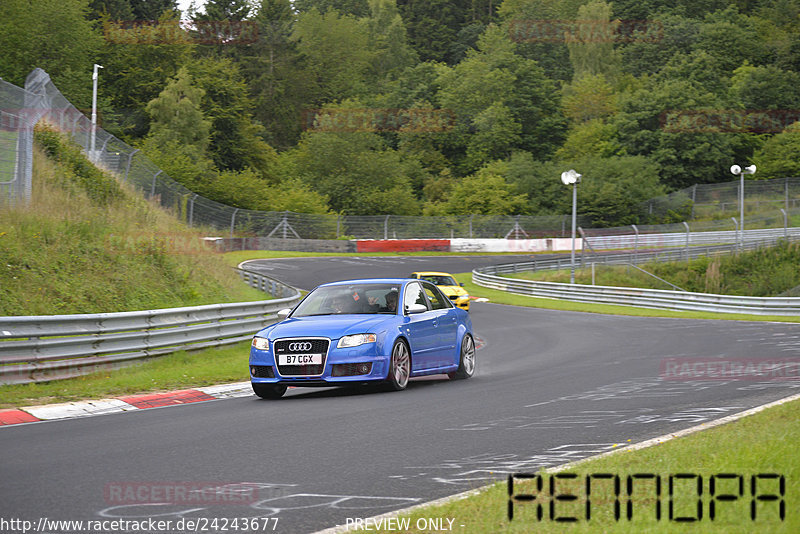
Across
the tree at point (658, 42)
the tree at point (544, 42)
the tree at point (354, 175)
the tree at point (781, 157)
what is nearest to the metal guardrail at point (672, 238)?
the tree at point (354, 175)

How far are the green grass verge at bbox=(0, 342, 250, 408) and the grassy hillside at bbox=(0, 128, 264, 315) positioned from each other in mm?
2150

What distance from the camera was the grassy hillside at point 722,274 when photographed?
162ft

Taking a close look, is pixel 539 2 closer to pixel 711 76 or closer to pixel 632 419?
pixel 711 76

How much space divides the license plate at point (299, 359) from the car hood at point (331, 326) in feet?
0.89

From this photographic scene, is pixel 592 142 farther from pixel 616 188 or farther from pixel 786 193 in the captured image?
pixel 786 193

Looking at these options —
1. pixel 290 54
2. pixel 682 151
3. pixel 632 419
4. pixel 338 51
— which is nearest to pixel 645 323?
pixel 632 419

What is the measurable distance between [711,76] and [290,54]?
164ft

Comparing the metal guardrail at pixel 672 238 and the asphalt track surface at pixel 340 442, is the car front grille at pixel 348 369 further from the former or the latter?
the metal guardrail at pixel 672 238

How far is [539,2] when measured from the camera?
136m

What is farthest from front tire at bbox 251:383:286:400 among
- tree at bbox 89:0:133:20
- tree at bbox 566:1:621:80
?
tree at bbox 566:1:621:80

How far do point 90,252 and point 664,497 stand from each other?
644 inches

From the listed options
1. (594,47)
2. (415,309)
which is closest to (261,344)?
(415,309)

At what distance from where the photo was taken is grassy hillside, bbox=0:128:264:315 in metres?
17.3

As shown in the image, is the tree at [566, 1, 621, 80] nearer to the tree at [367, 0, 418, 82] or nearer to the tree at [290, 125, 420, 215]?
the tree at [367, 0, 418, 82]
